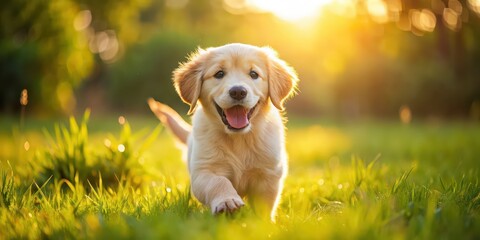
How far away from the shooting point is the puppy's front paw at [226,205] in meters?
2.85

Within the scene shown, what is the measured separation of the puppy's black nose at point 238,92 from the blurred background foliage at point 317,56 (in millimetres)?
12362

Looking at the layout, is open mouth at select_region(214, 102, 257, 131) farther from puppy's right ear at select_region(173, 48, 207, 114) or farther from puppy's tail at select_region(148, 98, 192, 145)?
puppy's tail at select_region(148, 98, 192, 145)

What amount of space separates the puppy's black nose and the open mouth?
172 mm

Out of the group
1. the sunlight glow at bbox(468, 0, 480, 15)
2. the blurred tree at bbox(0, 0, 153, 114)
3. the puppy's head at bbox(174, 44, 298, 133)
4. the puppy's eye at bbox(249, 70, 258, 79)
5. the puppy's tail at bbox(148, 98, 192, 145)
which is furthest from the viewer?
the sunlight glow at bbox(468, 0, 480, 15)

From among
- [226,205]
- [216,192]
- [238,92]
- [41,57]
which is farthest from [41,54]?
[226,205]

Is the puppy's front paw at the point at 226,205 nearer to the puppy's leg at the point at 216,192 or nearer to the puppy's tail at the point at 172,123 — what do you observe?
the puppy's leg at the point at 216,192

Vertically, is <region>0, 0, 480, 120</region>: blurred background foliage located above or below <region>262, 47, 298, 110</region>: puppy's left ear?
below

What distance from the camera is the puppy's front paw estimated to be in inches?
112

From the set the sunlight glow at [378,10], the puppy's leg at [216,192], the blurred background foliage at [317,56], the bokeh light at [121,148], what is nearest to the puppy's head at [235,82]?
the puppy's leg at [216,192]

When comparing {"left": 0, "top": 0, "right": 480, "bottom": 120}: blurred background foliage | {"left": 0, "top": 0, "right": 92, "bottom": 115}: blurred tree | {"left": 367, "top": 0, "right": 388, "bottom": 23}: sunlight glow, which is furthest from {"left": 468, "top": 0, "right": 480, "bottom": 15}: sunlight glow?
{"left": 0, "top": 0, "right": 92, "bottom": 115}: blurred tree

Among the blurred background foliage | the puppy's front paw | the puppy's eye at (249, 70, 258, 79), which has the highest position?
the puppy's eye at (249, 70, 258, 79)

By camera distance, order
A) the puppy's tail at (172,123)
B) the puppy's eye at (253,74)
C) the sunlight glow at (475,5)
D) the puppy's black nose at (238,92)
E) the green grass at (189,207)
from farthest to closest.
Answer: the sunlight glow at (475,5) < the puppy's tail at (172,123) < the puppy's eye at (253,74) < the puppy's black nose at (238,92) < the green grass at (189,207)

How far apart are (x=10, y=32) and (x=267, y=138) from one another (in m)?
15.5

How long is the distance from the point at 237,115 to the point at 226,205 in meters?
0.80
